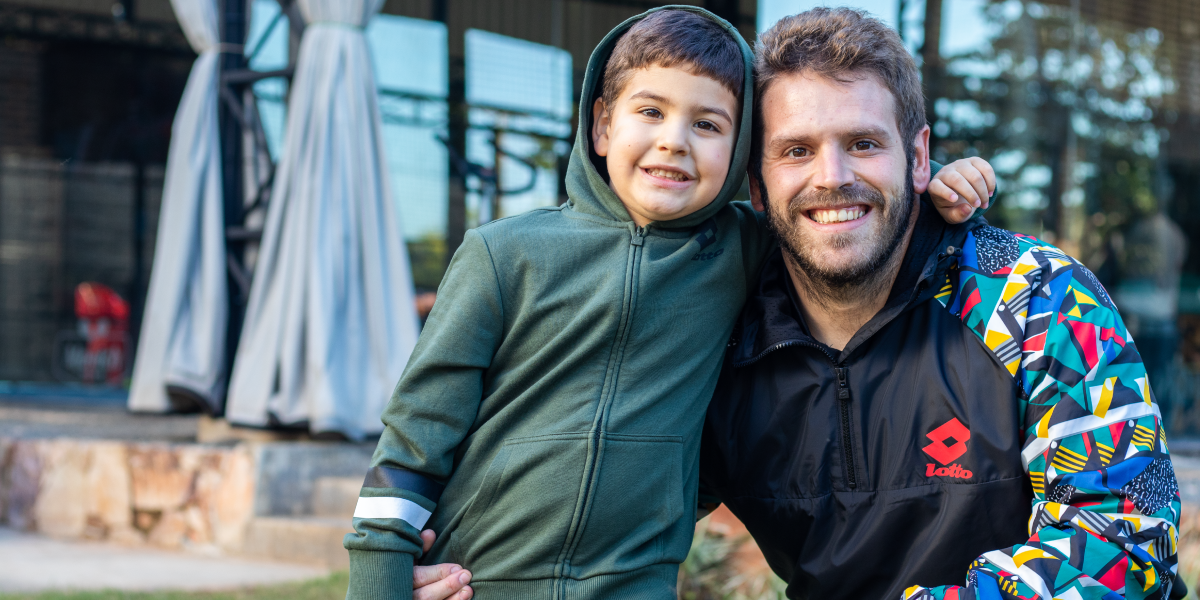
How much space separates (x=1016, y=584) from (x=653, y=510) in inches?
23.8

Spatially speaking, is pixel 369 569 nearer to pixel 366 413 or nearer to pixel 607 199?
pixel 607 199

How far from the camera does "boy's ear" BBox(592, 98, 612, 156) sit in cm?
203

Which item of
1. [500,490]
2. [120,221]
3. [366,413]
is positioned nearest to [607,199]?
[500,490]

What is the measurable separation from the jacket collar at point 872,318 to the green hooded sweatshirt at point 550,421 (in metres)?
0.14

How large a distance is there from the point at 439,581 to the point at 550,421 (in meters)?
0.34

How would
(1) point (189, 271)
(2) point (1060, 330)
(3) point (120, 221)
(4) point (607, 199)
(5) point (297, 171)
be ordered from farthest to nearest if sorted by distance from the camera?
(3) point (120, 221) → (1) point (189, 271) → (5) point (297, 171) → (4) point (607, 199) → (2) point (1060, 330)

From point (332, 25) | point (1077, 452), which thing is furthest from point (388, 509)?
point (332, 25)

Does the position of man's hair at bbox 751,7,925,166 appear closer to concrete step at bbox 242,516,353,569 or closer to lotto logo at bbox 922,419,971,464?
lotto logo at bbox 922,419,971,464

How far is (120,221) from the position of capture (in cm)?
810

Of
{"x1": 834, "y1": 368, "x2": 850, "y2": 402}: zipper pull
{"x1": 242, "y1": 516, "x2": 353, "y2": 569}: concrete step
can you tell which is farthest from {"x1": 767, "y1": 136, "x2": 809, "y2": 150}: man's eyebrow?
{"x1": 242, "y1": 516, "x2": 353, "y2": 569}: concrete step

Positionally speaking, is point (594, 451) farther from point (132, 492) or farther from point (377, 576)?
point (132, 492)

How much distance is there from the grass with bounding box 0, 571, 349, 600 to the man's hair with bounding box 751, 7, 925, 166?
2924 mm

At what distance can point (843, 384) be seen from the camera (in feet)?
6.14

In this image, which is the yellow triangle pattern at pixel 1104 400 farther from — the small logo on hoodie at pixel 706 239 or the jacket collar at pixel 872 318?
the small logo on hoodie at pixel 706 239
